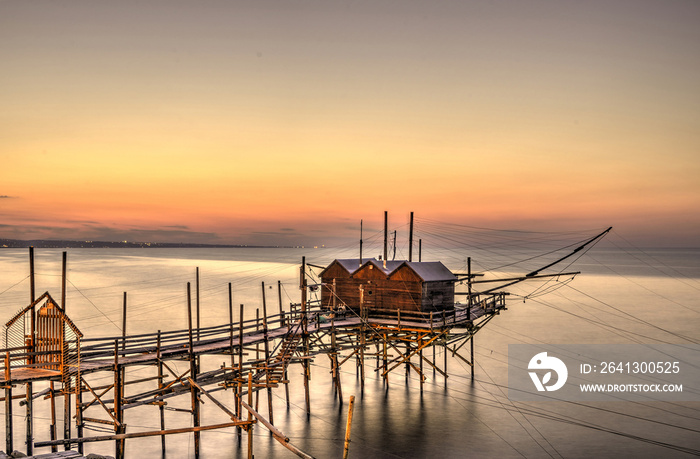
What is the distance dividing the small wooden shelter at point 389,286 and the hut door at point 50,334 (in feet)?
48.1

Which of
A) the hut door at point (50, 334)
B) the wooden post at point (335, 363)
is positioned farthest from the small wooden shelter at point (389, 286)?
the hut door at point (50, 334)

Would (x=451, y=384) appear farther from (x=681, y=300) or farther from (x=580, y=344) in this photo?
(x=681, y=300)

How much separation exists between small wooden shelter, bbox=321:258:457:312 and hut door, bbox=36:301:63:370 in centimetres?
1465

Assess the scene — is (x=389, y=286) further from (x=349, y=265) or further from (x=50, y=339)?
(x=50, y=339)

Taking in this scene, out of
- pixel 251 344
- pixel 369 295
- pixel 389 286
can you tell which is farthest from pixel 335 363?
pixel 251 344

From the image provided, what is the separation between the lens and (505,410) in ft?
112

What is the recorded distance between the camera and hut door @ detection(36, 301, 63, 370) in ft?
72.8

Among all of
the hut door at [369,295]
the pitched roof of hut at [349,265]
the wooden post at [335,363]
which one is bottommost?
the wooden post at [335,363]

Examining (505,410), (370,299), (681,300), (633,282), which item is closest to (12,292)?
(370,299)

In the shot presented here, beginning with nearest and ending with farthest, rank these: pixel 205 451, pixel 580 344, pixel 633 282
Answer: pixel 205 451, pixel 580 344, pixel 633 282

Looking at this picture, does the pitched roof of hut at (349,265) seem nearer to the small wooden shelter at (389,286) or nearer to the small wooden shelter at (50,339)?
the small wooden shelter at (389,286)

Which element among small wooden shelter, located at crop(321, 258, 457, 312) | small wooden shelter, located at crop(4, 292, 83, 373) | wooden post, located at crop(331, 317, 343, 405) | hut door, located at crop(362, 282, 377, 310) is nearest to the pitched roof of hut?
small wooden shelter, located at crop(321, 258, 457, 312)

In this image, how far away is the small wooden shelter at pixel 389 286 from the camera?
33.9 m

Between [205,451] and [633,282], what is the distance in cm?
12856
